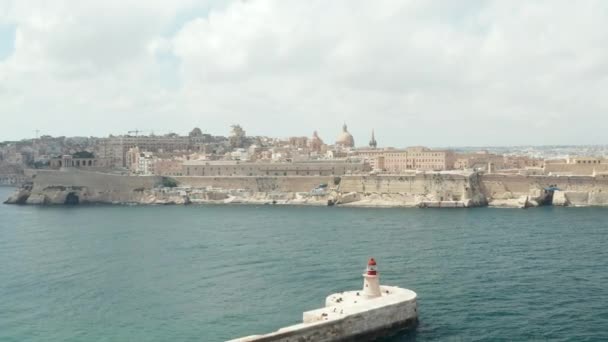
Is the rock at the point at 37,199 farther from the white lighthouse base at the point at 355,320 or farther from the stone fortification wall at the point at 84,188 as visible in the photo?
the white lighthouse base at the point at 355,320

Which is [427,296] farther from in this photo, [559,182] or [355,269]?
[559,182]

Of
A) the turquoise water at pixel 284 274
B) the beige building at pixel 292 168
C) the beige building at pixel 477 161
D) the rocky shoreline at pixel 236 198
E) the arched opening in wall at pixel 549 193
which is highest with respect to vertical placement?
the beige building at pixel 477 161

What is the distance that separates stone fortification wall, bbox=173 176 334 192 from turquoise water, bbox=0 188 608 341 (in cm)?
1608

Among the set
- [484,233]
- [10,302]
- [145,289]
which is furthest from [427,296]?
[484,233]

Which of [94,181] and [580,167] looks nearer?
[580,167]

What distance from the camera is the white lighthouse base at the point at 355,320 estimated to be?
510 inches

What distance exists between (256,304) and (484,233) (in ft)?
48.7

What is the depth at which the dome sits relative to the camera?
79.7 metres

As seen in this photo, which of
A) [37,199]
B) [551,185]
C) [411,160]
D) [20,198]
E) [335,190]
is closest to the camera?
[551,185]

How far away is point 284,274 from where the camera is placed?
66.0 feet

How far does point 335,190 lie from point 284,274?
97.1ft

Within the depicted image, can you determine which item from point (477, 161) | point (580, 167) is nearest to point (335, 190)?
point (580, 167)

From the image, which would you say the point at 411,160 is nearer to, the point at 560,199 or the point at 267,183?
the point at 267,183

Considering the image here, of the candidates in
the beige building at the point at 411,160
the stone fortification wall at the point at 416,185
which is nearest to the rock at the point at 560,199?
the stone fortification wall at the point at 416,185
